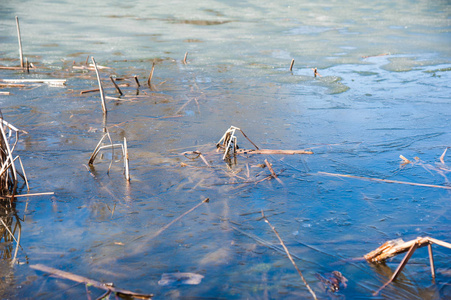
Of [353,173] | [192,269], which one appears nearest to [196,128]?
Answer: [353,173]

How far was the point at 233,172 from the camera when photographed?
4051 mm

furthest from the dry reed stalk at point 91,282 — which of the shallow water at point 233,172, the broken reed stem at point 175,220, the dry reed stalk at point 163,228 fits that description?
the broken reed stem at point 175,220

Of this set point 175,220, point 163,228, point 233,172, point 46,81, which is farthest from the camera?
point 46,81

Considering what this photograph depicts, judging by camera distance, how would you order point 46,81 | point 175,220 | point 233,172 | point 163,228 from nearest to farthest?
point 163,228
point 175,220
point 233,172
point 46,81

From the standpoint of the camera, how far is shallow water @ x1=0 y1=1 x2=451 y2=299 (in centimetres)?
267

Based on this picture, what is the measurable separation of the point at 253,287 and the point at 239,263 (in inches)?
9.6

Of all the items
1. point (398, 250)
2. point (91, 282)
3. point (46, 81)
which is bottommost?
point (91, 282)

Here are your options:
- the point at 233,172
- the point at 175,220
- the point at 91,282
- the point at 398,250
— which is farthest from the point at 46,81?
the point at 398,250

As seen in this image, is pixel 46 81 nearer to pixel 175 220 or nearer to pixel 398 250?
pixel 175 220

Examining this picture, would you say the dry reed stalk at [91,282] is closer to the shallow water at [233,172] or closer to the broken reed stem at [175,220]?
the shallow water at [233,172]

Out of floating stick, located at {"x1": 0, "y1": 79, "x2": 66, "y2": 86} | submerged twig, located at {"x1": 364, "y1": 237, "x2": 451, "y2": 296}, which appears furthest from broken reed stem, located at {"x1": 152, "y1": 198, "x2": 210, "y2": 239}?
floating stick, located at {"x1": 0, "y1": 79, "x2": 66, "y2": 86}

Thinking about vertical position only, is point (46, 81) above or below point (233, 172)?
above

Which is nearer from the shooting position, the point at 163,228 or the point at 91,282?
the point at 91,282

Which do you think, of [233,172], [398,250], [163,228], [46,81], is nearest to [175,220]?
[163,228]
